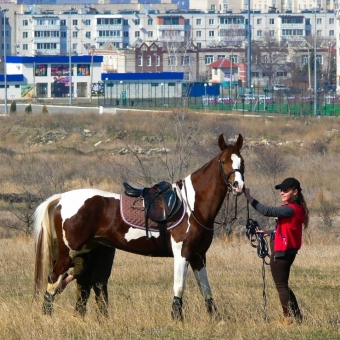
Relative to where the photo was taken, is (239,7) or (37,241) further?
(239,7)

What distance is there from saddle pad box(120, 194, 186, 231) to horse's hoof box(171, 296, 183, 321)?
0.76 m

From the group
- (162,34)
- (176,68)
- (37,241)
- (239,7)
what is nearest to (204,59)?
(176,68)

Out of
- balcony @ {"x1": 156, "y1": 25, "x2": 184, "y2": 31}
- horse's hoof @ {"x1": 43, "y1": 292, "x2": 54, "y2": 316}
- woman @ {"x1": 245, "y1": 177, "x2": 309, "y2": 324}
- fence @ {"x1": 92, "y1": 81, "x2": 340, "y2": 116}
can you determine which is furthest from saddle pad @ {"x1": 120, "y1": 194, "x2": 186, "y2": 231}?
balcony @ {"x1": 156, "y1": 25, "x2": 184, "y2": 31}

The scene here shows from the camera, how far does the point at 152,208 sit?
32.7 feet

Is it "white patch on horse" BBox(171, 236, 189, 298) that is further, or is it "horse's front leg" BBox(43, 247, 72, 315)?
"horse's front leg" BBox(43, 247, 72, 315)

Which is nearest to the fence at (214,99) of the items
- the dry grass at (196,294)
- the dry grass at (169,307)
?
the dry grass at (196,294)

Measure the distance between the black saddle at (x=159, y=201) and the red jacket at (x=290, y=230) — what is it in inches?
49.0

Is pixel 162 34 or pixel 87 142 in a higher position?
pixel 162 34

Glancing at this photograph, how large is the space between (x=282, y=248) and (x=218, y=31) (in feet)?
490

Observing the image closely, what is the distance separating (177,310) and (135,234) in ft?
3.05

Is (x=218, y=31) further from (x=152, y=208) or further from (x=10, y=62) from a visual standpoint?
(x=152, y=208)

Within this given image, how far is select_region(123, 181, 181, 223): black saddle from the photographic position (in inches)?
389

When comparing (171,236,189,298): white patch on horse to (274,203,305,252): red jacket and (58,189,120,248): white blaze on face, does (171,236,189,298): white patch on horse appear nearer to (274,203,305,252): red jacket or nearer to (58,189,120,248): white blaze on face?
(58,189,120,248): white blaze on face

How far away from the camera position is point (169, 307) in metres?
10.1
